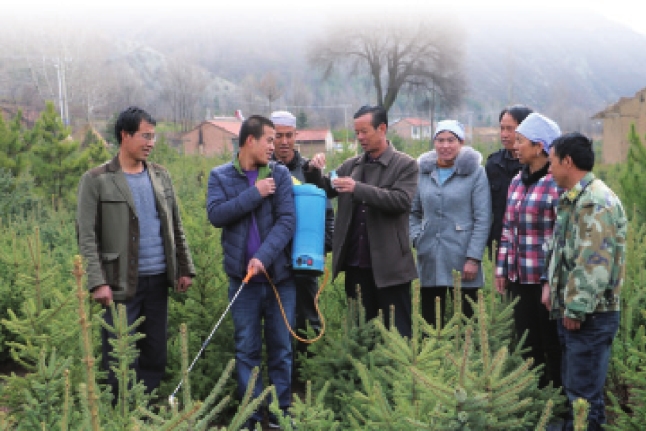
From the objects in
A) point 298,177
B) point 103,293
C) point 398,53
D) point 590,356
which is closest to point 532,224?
point 590,356

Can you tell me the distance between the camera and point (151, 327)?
3945 mm

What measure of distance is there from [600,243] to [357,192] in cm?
151

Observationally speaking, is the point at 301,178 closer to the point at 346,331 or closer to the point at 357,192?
the point at 357,192

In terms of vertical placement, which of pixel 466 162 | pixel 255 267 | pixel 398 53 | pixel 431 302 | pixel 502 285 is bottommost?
pixel 431 302

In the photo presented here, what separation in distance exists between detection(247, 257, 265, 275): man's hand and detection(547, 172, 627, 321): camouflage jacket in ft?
5.37

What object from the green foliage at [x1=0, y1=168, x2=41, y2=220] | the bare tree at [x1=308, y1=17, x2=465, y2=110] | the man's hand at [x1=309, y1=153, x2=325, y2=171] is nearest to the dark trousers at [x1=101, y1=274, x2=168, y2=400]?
the man's hand at [x1=309, y1=153, x2=325, y2=171]

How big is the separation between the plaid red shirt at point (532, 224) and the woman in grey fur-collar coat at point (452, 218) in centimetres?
57

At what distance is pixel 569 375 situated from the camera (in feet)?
10.7

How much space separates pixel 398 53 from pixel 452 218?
4090 centimetres

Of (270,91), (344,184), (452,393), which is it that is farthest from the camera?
(270,91)

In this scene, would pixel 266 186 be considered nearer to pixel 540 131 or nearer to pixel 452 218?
pixel 452 218

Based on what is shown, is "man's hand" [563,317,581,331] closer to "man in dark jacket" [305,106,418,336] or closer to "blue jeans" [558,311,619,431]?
"blue jeans" [558,311,619,431]

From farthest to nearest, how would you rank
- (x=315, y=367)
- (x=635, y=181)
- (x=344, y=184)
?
(x=635, y=181) < (x=315, y=367) < (x=344, y=184)

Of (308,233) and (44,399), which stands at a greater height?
(308,233)
